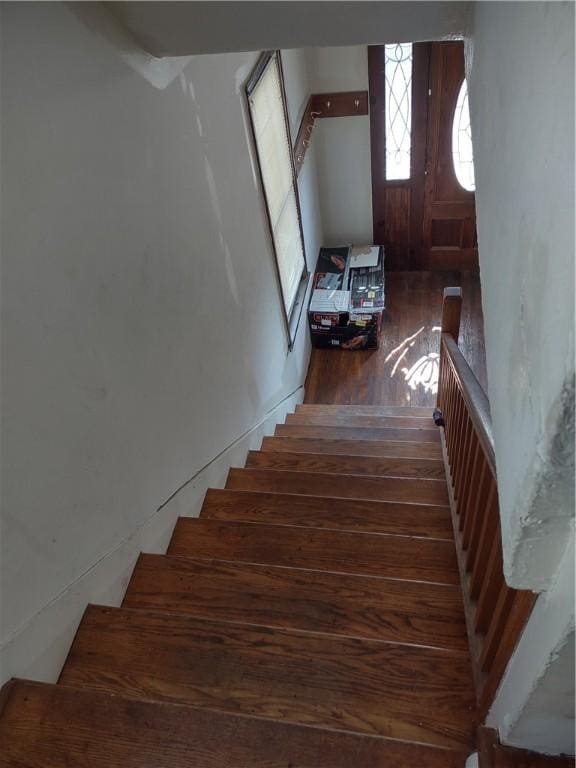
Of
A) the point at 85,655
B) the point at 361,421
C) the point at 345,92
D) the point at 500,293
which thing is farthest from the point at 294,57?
the point at 85,655

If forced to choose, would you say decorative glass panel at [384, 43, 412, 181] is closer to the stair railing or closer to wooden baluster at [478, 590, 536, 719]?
the stair railing

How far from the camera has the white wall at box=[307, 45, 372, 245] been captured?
14.8 ft

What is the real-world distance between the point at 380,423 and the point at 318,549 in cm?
157

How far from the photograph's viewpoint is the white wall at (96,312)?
121cm

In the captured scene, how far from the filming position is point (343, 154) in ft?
16.5

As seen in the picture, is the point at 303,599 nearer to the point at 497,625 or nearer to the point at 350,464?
the point at 497,625

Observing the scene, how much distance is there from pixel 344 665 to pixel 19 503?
89cm

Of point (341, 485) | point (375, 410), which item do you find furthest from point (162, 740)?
point (375, 410)

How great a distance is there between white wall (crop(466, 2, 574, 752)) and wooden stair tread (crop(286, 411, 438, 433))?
7.13ft

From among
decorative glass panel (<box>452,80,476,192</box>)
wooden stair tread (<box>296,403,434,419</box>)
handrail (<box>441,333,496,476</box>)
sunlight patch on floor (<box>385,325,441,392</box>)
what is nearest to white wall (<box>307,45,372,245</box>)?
decorative glass panel (<box>452,80,476,192</box>)

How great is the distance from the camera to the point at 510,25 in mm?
836

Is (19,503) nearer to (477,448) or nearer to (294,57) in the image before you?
(477,448)

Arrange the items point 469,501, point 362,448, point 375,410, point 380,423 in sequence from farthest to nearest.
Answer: point 375,410 < point 380,423 < point 362,448 < point 469,501

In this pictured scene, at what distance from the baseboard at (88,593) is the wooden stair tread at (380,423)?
3.82 feet
